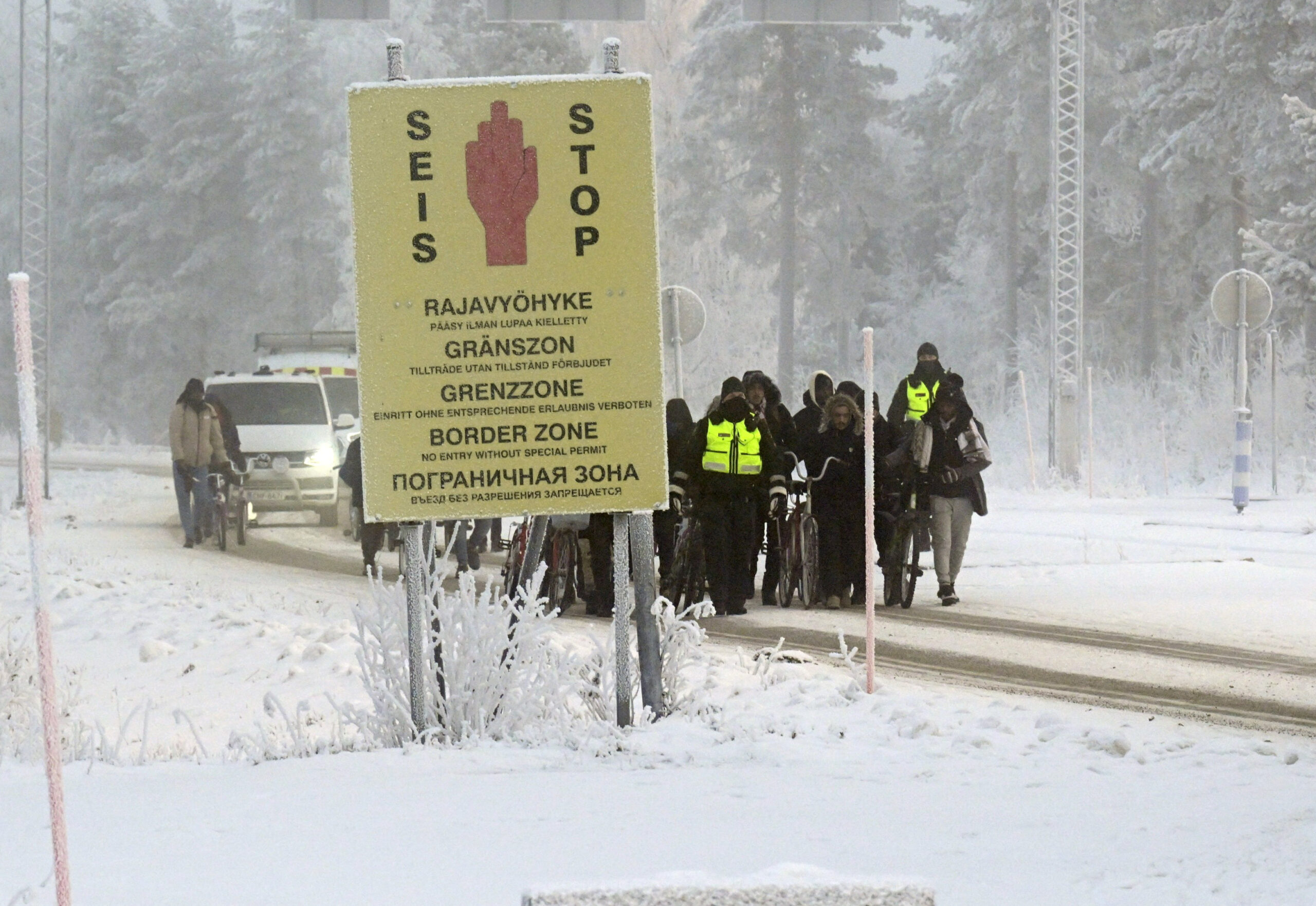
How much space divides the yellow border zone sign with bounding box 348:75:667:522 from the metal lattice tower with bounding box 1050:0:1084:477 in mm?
21163

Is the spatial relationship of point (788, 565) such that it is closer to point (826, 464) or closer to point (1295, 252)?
point (826, 464)

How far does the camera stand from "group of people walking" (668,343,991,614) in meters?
14.6

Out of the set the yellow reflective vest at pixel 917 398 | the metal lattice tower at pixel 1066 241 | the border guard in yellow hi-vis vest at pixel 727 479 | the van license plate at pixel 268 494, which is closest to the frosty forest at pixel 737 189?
the metal lattice tower at pixel 1066 241

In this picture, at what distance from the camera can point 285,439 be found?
24781mm

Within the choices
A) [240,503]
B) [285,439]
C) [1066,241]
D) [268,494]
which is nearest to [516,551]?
[240,503]

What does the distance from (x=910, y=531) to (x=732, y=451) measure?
65.0 inches

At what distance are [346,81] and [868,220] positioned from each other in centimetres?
1686

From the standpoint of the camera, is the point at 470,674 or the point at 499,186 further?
the point at 470,674

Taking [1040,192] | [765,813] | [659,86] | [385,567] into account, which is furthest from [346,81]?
[765,813]

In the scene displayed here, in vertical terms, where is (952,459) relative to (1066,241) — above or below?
below

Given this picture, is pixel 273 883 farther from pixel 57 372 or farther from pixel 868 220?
pixel 57 372

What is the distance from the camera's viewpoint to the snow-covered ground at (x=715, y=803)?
583 centimetres

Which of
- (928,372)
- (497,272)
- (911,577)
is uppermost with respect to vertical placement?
(497,272)

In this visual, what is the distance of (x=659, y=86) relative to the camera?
6956 cm
